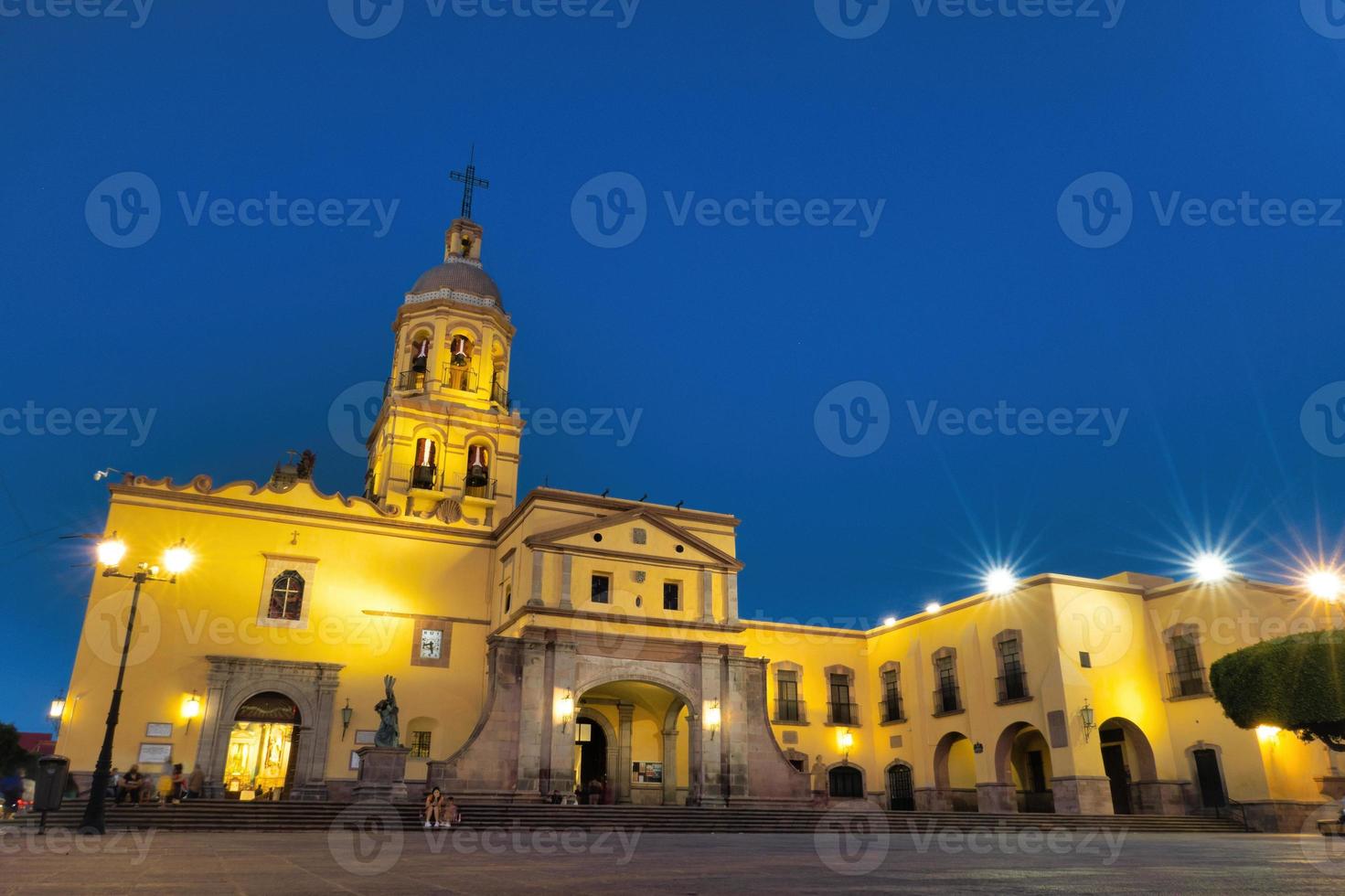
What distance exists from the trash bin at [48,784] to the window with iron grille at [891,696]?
29.5 metres

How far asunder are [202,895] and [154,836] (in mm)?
12914

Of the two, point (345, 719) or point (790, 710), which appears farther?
point (790, 710)

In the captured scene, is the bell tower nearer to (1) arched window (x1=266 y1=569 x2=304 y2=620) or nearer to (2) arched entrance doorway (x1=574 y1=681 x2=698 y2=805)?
(1) arched window (x1=266 y1=569 x2=304 y2=620)

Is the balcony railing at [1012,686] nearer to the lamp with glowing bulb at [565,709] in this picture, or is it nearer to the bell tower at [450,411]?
the lamp with glowing bulb at [565,709]

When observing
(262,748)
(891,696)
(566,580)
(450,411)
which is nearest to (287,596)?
(262,748)

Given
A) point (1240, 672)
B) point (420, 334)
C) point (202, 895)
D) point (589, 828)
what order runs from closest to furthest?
point (202, 895) → point (589, 828) → point (1240, 672) → point (420, 334)

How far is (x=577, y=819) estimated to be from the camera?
24.0m

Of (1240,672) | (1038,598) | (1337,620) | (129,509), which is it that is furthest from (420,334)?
(1337,620)

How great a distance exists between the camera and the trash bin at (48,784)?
598 inches

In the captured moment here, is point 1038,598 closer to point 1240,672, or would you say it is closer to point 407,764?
point 1240,672

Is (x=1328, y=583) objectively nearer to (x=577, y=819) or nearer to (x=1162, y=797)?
(x=1162, y=797)

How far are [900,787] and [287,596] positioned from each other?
2447 centimetres

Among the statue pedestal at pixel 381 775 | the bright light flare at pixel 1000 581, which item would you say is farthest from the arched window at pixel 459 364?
the bright light flare at pixel 1000 581

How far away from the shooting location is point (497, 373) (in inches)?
1604
